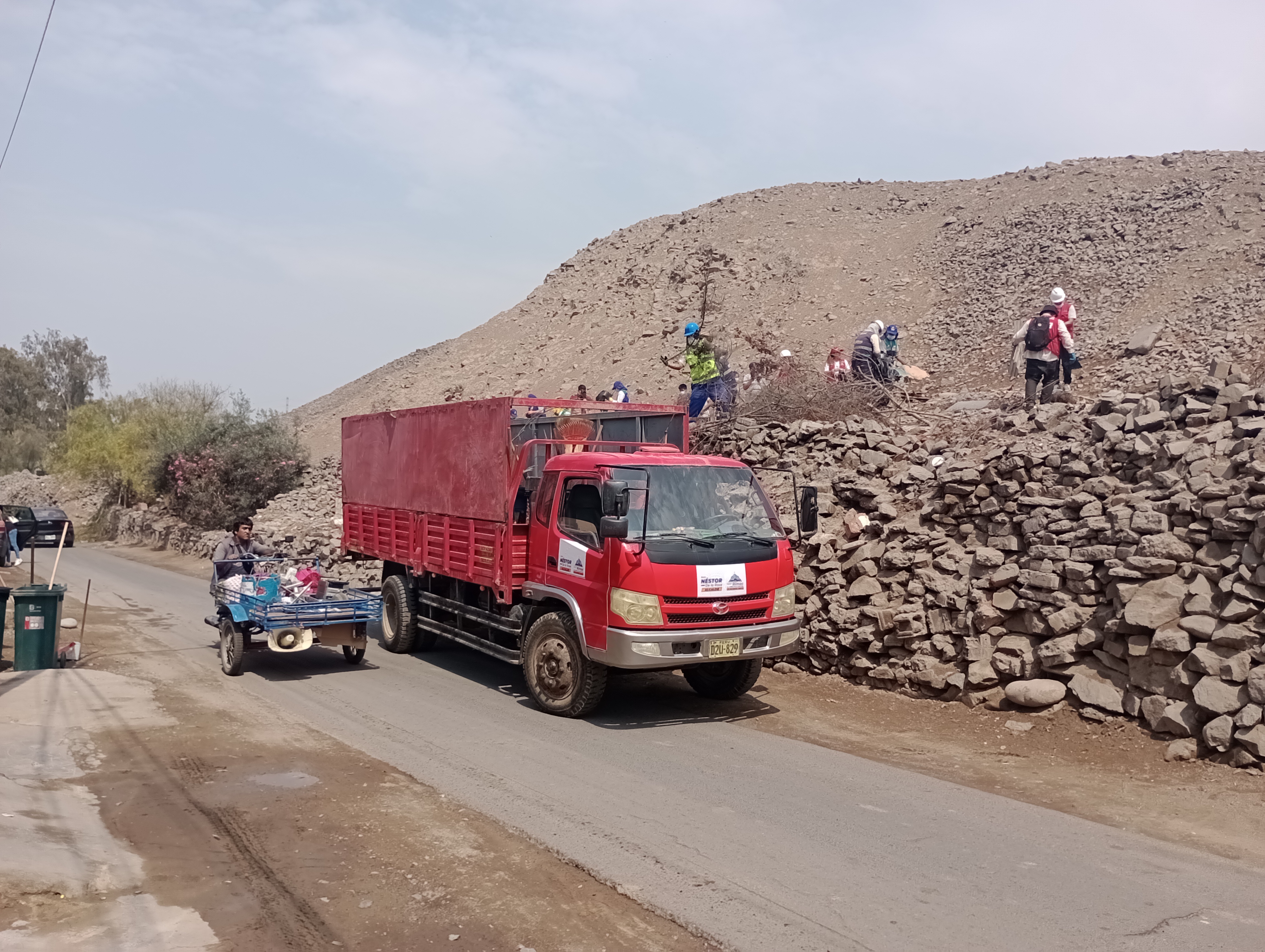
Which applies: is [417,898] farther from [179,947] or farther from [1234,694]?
[1234,694]

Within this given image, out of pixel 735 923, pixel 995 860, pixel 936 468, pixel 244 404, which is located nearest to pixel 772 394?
pixel 936 468

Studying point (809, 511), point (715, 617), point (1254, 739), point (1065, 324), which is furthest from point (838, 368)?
point (1254, 739)

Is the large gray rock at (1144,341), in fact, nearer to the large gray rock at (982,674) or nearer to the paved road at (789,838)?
the large gray rock at (982,674)

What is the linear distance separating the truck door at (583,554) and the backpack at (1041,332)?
8136 millimetres

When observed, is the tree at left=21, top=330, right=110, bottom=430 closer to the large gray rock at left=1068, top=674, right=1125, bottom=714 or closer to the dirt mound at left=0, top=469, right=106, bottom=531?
the dirt mound at left=0, top=469, right=106, bottom=531

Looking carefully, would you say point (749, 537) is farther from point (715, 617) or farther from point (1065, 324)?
point (1065, 324)

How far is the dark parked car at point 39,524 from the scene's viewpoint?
1157 inches

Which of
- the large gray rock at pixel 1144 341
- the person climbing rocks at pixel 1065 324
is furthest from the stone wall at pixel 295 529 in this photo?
the large gray rock at pixel 1144 341

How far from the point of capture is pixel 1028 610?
9.34 m

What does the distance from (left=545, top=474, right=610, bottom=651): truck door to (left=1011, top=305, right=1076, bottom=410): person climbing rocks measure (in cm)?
773

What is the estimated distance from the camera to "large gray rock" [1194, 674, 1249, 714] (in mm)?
7434

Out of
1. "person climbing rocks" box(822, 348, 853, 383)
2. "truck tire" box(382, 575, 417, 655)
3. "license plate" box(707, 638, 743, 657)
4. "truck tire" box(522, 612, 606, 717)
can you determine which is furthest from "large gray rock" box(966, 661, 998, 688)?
"person climbing rocks" box(822, 348, 853, 383)

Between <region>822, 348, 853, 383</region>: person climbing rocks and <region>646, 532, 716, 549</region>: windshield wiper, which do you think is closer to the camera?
<region>646, 532, 716, 549</region>: windshield wiper

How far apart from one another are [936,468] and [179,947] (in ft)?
31.9
